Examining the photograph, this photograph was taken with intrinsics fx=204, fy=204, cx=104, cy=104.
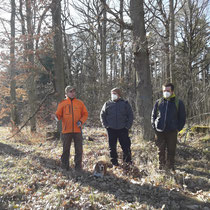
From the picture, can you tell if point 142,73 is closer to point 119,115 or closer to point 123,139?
point 119,115

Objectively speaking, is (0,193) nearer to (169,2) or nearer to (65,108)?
(65,108)

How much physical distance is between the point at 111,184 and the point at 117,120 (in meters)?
1.56

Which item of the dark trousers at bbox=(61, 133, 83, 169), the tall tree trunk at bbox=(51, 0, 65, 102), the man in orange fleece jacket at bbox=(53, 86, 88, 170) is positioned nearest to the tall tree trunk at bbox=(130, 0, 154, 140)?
the man in orange fleece jacket at bbox=(53, 86, 88, 170)

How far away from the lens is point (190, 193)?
3.97 metres

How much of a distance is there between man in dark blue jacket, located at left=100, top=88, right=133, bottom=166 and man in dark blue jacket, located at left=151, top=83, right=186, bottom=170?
77 centimetres

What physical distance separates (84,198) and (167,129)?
2.44 m

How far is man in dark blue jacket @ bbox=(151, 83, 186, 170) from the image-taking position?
4.82 meters

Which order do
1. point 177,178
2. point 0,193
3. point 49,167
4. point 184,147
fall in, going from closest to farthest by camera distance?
1. point 0,193
2. point 177,178
3. point 49,167
4. point 184,147

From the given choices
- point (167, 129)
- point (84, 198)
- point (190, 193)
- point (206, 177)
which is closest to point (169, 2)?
point (167, 129)

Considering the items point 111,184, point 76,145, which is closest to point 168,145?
point 111,184

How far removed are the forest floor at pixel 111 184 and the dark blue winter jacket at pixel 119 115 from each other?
111 cm

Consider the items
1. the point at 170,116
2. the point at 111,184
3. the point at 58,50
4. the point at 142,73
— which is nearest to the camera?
the point at 111,184

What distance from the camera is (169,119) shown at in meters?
4.81

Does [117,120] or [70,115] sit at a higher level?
[70,115]
